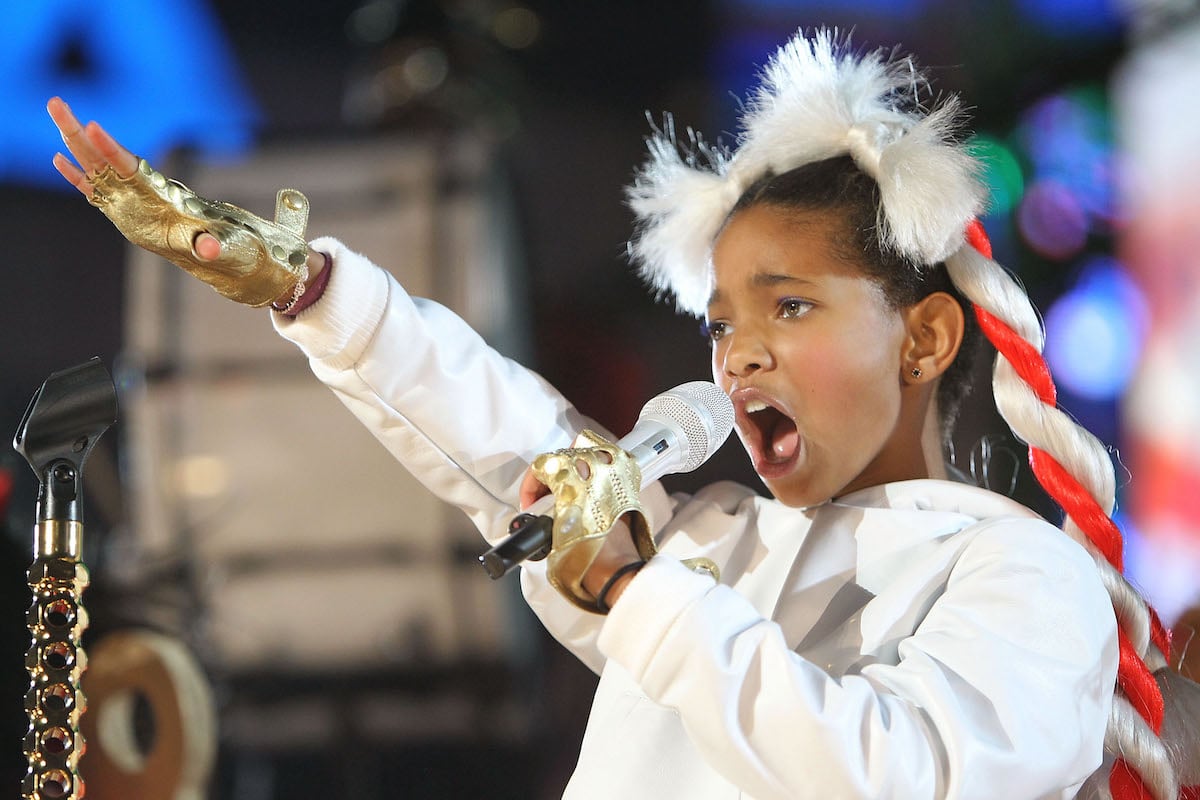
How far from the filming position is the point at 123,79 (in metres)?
2.23

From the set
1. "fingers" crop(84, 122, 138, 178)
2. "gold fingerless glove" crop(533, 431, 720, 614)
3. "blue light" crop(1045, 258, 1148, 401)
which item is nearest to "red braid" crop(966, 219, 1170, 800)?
"gold fingerless glove" crop(533, 431, 720, 614)

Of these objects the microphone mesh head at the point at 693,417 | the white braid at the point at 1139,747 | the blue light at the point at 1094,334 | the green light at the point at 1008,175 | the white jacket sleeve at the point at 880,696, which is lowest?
the white braid at the point at 1139,747

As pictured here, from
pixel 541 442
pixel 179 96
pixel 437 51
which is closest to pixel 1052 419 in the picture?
pixel 541 442

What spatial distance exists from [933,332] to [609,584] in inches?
20.2

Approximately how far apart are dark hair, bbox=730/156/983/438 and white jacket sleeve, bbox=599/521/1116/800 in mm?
367

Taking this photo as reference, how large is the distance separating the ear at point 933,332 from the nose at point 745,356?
6.7 inches

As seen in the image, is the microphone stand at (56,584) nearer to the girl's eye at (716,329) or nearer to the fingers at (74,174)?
the fingers at (74,174)

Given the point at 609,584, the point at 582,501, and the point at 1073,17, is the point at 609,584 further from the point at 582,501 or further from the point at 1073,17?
the point at 1073,17

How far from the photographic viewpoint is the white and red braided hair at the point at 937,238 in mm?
1043

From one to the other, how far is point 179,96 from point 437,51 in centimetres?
52

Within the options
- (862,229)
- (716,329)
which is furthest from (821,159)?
(716,329)

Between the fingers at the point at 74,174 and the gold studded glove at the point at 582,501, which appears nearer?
the gold studded glove at the point at 582,501

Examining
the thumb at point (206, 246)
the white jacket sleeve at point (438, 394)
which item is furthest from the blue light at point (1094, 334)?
the thumb at point (206, 246)

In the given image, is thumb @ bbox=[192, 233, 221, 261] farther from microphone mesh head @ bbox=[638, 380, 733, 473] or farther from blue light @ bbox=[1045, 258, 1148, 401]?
blue light @ bbox=[1045, 258, 1148, 401]
